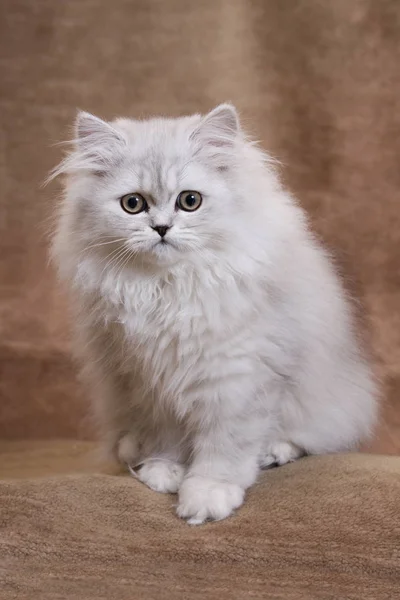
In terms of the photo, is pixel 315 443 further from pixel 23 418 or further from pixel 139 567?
pixel 23 418

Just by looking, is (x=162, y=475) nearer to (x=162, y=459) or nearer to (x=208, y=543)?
(x=162, y=459)

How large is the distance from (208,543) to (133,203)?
2.05 ft

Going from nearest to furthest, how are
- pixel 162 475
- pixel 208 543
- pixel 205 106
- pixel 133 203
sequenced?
1. pixel 208 543
2. pixel 133 203
3. pixel 162 475
4. pixel 205 106

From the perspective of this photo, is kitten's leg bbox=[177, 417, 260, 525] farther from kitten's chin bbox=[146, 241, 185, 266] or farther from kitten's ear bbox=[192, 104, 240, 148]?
kitten's ear bbox=[192, 104, 240, 148]

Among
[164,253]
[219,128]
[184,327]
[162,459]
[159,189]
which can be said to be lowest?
[162,459]

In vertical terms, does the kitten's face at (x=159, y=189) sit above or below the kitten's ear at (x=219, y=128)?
below

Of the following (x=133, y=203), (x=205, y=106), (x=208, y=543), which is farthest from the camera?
(x=205, y=106)

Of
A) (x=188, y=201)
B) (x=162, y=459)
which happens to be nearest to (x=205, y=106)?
(x=188, y=201)

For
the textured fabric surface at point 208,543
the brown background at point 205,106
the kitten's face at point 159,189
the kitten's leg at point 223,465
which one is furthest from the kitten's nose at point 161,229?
the brown background at point 205,106

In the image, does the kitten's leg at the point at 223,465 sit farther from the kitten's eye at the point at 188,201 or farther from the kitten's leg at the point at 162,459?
the kitten's eye at the point at 188,201

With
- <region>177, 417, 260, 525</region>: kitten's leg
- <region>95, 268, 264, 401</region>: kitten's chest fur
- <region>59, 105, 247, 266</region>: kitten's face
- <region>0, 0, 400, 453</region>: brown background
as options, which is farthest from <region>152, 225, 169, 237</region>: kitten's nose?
→ <region>0, 0, 400, 453</region>: brown background

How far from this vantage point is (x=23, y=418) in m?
2.45

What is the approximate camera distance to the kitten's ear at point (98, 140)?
154cm

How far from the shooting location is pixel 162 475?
162cm
